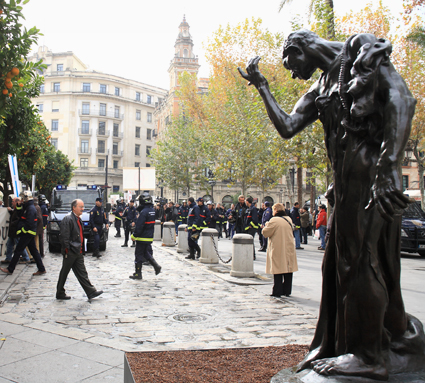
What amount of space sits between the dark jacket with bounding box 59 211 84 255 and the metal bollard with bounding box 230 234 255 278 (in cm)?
400

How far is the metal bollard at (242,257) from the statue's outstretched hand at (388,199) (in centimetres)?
818

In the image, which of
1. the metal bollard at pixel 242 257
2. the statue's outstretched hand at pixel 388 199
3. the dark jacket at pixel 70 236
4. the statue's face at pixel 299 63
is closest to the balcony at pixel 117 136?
the metal bollard at pixel 242 257

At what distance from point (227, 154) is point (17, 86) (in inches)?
921

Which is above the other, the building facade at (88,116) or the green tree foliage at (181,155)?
the building facade at (88,116)

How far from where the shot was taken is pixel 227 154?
29719 millimetres

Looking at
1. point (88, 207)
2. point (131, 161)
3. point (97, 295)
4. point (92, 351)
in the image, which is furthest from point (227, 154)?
point (131, 161)

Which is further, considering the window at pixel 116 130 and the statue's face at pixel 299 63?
the window at pixel 116 130

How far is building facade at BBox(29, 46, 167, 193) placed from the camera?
77438mm

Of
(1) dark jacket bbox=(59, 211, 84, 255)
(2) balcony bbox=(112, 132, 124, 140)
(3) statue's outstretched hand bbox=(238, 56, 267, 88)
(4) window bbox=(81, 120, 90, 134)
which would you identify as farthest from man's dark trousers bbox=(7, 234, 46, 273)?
(2) balcony bbox=(112, 132, 124, 140)

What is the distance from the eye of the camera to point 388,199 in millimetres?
2051

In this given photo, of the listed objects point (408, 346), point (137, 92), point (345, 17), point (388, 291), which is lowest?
point (408, 346)

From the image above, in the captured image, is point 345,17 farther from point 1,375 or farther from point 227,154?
point 1,375

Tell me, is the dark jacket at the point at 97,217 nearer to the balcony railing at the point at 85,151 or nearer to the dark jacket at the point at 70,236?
the dark jacket at the point at 70,236

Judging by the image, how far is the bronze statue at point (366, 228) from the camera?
230 cm
